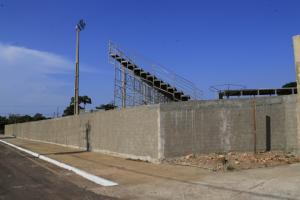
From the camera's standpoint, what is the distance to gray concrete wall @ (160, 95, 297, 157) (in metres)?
18.4

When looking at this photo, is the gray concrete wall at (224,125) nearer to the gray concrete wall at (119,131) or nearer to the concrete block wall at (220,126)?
the concrete block wall at (220,126)

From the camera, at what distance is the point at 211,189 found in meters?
11.6

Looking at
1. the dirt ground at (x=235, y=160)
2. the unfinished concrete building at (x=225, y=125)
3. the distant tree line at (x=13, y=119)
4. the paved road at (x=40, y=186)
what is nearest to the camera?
the paved road at (x=40, y=186)

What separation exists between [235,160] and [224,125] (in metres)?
2.35

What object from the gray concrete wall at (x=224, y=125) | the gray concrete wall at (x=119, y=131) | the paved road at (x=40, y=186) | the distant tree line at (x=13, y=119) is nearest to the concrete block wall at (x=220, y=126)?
the gray concrete wall at (x=224, y=125)

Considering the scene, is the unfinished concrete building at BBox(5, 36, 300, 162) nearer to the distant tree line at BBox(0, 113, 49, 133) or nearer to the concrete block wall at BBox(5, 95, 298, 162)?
the concrete block wall at BBox(5, 95, 298, 162)

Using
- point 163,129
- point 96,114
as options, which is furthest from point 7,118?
point 163,129

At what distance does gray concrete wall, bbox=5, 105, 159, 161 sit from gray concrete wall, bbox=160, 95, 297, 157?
2.88 feet

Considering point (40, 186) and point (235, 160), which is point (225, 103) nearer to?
point (235, 160)

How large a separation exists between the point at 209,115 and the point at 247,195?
26.8ft

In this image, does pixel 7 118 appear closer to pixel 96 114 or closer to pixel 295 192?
pixel 96 114

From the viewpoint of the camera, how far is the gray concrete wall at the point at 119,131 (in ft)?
64.3

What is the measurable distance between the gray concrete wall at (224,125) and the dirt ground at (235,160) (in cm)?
42

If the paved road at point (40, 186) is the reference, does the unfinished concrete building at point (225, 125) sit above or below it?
above
